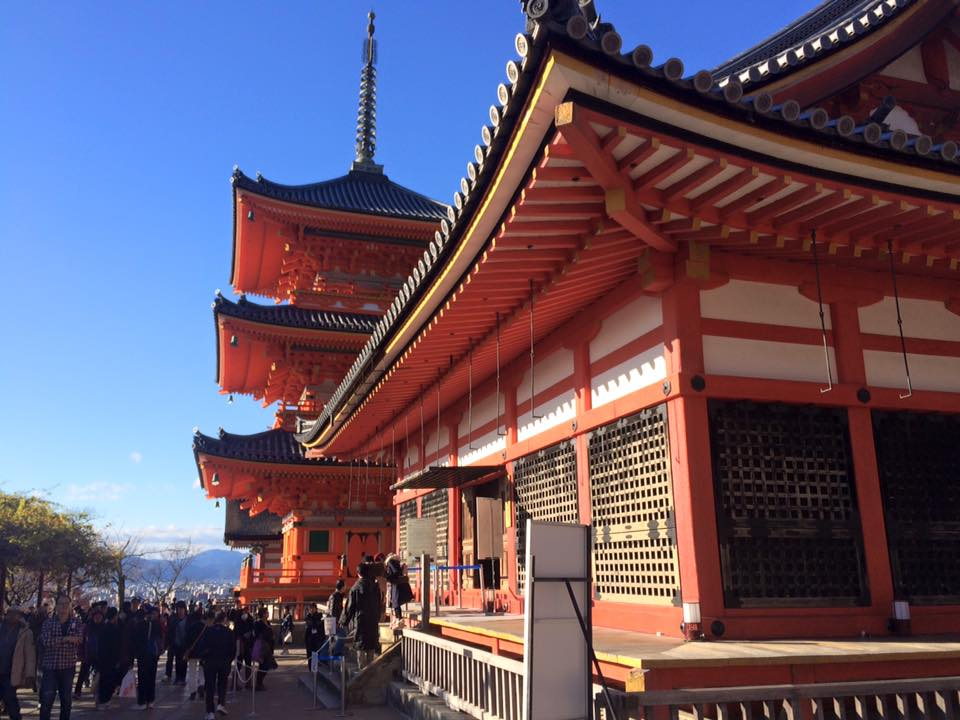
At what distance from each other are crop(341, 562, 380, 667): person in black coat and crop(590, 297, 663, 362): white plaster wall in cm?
476

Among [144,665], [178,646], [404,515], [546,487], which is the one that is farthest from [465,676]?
[404,515]

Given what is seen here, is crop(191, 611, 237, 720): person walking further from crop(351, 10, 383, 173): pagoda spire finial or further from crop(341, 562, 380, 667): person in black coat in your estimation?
crop(351, 10, 383, 173): pagoda spire finial

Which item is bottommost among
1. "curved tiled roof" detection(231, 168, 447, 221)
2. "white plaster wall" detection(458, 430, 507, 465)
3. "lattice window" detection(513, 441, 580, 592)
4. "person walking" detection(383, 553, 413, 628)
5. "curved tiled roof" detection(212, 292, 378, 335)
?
"person walking" detection(383, 553, 413, 628)

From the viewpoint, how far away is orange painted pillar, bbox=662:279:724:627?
6625 millimetres

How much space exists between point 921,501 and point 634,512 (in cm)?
286

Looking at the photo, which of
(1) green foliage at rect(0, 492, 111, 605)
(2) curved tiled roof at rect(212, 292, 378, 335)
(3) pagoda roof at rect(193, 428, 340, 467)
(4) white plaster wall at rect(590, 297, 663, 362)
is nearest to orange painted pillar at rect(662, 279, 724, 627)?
(4) white plaster wall at rect(590, 297, 663, 362)

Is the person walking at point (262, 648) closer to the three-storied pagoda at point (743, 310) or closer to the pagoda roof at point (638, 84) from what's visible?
the three-storied pagoda at point (743, 310)

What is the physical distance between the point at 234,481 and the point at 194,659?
1143 centimetres

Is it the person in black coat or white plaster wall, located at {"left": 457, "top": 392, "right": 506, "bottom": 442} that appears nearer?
the person in black coat

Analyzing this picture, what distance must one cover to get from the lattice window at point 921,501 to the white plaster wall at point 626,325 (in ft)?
8.13

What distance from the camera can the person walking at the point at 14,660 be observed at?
31.6ft

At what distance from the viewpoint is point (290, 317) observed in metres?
20.8

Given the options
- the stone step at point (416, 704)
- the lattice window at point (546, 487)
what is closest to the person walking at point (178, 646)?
the stone step at point (416, 704)

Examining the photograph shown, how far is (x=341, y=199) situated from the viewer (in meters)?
23.3
